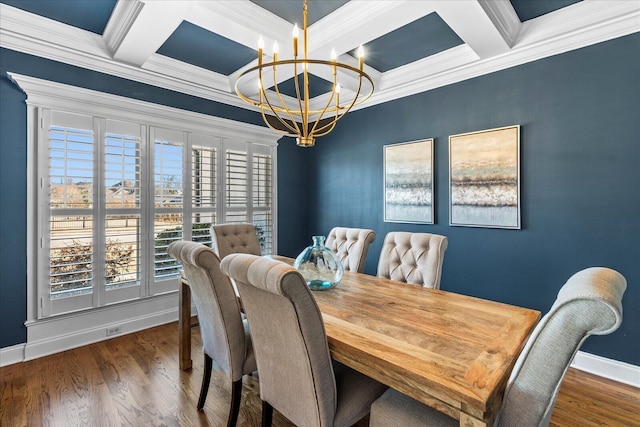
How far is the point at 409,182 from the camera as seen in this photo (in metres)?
3.53

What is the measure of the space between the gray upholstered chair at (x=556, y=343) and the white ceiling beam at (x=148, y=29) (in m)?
2.59

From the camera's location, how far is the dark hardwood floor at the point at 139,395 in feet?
6.16

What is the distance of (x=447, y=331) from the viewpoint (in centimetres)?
133

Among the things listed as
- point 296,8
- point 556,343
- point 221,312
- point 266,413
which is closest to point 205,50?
point 296,8

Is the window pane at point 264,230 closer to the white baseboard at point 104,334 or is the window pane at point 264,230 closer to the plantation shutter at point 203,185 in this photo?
the plantation shutter at point 203,185

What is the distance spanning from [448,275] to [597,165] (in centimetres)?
156

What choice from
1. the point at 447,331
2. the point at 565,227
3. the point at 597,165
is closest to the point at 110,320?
the point at 447,331

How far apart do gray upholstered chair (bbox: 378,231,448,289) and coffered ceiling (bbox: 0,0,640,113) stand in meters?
1.62

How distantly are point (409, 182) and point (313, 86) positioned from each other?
175cm

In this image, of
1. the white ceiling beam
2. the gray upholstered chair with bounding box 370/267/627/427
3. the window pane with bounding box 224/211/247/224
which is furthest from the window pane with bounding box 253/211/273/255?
the gray upholstered chair with bounding box 370/267/627/427

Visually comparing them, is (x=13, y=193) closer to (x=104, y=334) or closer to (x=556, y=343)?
(x=104, y=334)

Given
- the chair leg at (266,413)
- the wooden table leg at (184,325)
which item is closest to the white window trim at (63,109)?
the wooden table leg at (184,325)

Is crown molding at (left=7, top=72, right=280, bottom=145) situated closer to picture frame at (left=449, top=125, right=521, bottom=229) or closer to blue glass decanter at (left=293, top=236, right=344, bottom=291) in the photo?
blue glass decanter at (left=293, top=236, right=344, bottom=291)

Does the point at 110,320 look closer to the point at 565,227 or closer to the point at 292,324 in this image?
the point at 292,324
